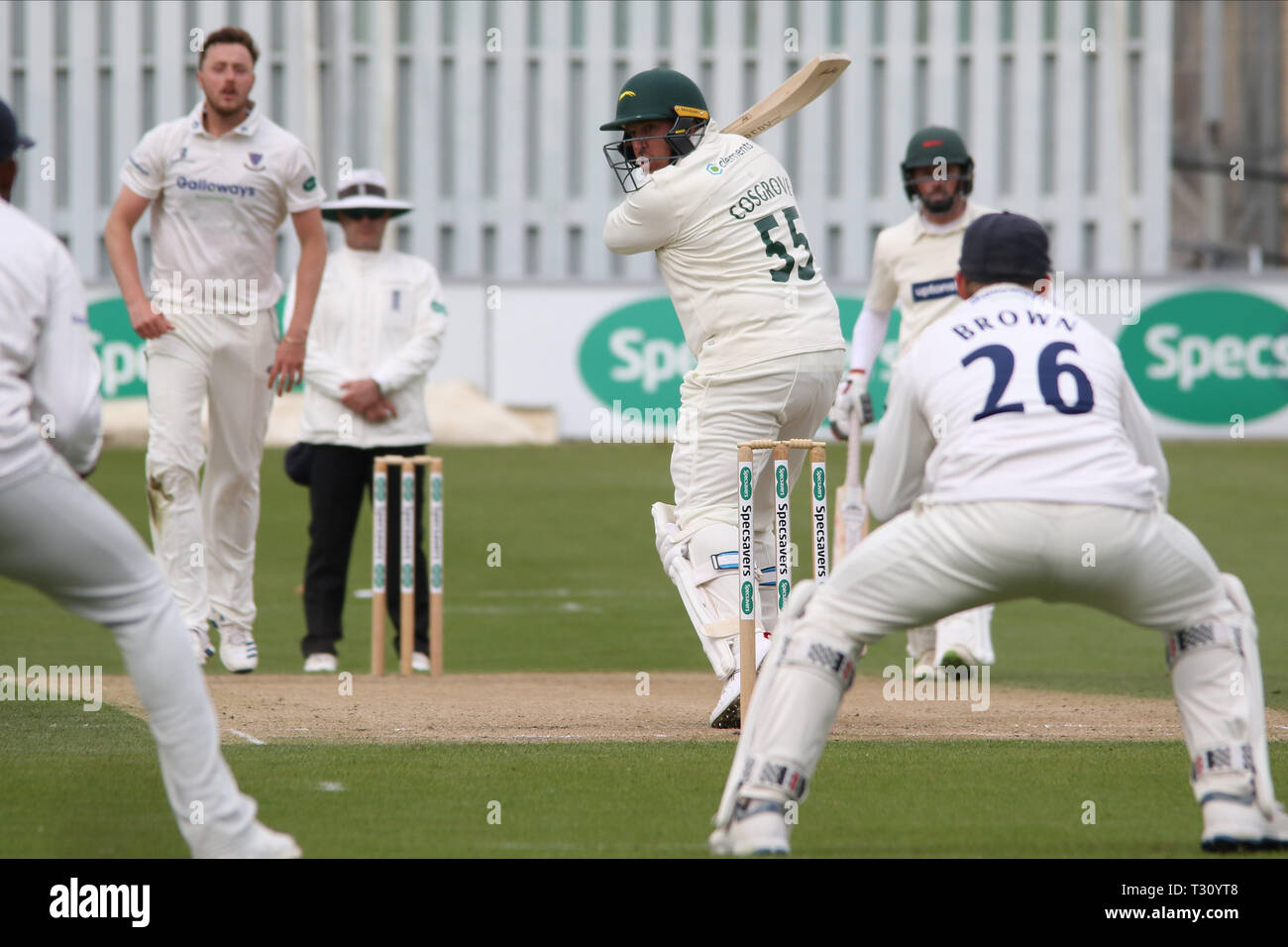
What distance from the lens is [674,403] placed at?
20.6 metres

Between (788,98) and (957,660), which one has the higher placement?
(788,98)

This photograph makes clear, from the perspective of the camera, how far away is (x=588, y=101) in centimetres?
2917

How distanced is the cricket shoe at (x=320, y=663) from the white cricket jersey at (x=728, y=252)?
3.20 metres

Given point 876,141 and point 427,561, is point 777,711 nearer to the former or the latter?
point 427,561

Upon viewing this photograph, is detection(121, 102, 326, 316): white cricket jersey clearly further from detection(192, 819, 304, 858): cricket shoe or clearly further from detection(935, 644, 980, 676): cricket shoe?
detection(192, 819, 304, 858): cricket shoe

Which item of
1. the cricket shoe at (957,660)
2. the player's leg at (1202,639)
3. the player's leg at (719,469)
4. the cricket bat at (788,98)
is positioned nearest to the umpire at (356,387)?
the cricket shoe at (957,660)

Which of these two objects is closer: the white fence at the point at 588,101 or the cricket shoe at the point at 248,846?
the cricket shoe at the point at 248,846

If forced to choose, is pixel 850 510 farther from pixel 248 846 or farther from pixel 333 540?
pixel 248 846

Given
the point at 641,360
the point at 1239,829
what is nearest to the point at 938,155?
the point at 1239,829

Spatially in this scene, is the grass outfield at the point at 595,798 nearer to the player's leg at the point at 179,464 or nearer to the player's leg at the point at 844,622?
the player's leg at the point at 844,622

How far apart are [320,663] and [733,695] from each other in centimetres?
330

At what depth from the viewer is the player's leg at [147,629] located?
390cm
